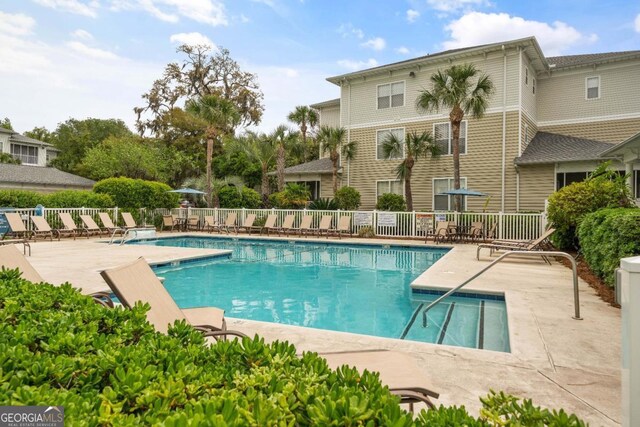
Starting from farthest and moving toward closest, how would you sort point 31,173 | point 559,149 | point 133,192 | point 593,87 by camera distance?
point 31,173, point 133,192, point 593,87, point 559,149

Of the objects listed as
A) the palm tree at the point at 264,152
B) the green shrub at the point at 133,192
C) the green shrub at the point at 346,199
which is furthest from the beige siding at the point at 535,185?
the green shrub at the point at 133,192

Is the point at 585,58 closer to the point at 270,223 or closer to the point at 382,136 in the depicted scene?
the point at 382,136

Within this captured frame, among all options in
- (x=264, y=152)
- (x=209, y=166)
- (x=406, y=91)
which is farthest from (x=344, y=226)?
(x=209, y=166)

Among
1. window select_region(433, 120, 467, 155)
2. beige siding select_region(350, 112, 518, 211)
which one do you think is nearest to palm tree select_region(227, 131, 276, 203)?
beige siding select_region(350, 112, 518, 211)

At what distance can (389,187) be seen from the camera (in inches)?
819

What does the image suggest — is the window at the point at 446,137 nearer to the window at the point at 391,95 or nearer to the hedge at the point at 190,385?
the window at the point at 391,95

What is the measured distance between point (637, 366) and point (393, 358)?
1288 mm

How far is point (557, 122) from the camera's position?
65.4 ft

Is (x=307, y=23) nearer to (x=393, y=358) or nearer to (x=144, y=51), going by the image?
(x=144, y=51)

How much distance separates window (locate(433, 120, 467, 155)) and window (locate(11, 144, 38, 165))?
36.0 meters

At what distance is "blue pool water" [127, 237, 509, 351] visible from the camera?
5613mm

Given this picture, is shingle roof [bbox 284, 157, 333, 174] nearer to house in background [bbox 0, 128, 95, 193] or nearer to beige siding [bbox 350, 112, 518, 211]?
beige siding [bbox 350, 112, 518, 211]

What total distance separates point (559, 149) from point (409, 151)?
20.9 feet

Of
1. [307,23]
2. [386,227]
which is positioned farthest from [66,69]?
[386,227]
